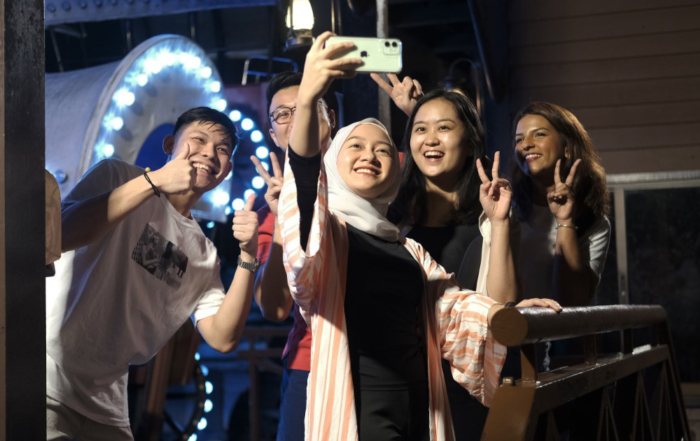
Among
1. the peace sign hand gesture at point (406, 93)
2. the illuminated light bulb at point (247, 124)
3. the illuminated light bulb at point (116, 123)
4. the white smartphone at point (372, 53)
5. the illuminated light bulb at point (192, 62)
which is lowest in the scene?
the white smartphone at point (372, 53)

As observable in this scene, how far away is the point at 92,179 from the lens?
93.5 inches

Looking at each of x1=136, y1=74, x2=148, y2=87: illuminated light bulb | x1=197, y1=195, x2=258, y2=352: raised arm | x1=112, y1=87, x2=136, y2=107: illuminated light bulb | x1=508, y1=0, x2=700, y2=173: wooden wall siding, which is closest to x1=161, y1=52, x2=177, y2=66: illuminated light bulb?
x1=136, y1=74, x2=148, y2=87: illuminated light bulb

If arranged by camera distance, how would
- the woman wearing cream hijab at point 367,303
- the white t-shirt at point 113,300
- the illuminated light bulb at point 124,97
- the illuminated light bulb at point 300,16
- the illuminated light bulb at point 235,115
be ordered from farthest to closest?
the illuminated light bulb at point 235,115
the illuminated light bulb at point 124,97
the illuminated light bulb at point 300,16
the white t-shirt at point 113,300
the woman wearing cream hijab at point 367,303

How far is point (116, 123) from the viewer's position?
3.92 metres

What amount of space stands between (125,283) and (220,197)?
2297 millimetres

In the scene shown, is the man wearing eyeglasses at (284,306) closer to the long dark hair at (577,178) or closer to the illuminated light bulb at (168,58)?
the long dark hair at (577,178)

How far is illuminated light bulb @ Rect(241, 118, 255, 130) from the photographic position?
511 centimetres

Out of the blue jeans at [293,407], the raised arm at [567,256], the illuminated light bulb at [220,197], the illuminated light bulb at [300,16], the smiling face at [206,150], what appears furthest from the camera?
the illuminated light bulb at [220,197]

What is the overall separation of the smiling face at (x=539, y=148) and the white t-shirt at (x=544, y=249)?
0.56 ft

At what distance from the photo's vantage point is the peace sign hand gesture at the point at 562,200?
2.92m

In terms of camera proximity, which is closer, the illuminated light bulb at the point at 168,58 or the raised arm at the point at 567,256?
the raised arm at the point at 567,256

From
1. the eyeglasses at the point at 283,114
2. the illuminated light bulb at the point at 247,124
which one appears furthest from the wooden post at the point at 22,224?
the illuminated light bulb at the point at 247,124

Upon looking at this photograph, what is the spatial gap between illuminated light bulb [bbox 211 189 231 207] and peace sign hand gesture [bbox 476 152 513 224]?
2.51 meters

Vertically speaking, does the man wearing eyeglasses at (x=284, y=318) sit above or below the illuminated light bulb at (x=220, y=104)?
below
